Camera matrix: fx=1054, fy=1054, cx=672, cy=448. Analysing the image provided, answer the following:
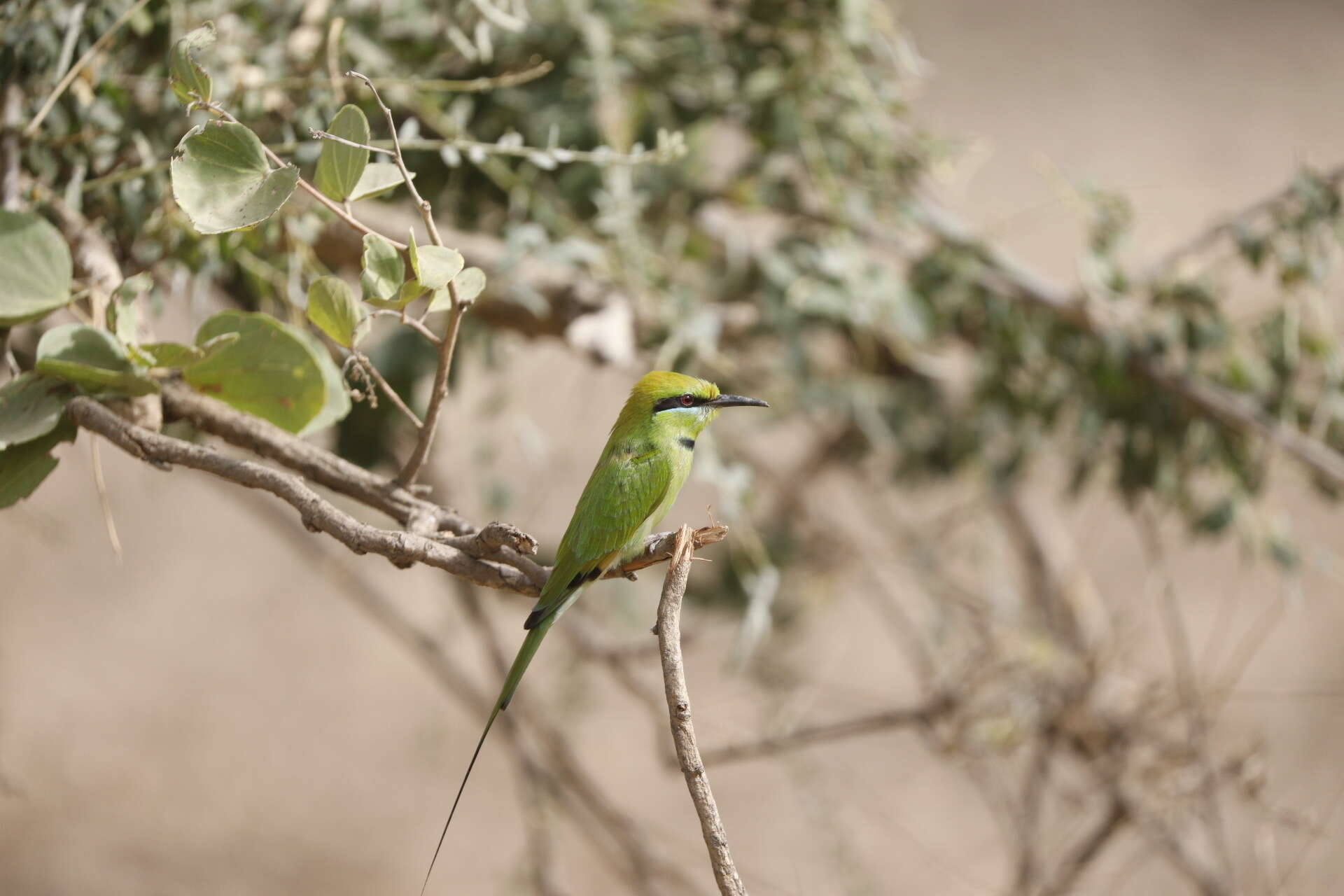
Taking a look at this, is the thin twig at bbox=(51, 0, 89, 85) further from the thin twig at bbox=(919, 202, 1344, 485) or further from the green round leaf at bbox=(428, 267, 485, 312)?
the thin twig at bbox=(919, 202, 1344, 485)

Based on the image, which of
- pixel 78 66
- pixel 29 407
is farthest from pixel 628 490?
pixel 78 66

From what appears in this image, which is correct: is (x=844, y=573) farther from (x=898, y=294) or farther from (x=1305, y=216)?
(x=1305, y=216)

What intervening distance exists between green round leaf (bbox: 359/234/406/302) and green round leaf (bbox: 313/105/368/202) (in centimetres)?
4

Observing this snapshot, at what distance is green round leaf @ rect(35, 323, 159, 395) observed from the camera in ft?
2.62

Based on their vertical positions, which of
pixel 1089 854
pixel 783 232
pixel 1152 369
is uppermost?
pixel 783 232

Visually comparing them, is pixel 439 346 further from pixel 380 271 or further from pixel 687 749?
pixel 687 749

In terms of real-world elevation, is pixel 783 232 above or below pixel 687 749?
above

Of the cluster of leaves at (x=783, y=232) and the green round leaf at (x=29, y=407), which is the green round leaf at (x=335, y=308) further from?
the cluster of leaves at (x=783, y=232)

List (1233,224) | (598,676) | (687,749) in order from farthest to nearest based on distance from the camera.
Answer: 1. (598,676)
2. (1233,224)
3. (687,749)

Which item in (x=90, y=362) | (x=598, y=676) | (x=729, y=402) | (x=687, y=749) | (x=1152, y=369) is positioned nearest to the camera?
(x=687, y=749)

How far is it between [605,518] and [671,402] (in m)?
0.14

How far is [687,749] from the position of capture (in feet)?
2.02

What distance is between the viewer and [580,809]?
2275mm

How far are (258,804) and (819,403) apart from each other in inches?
113
